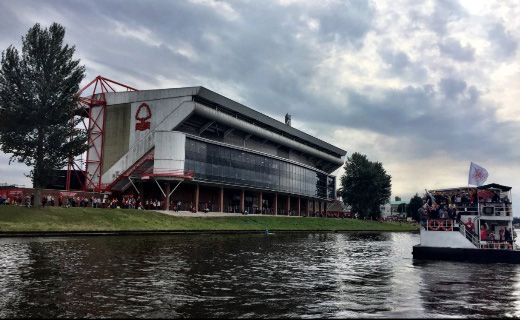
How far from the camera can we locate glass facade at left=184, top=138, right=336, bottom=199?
245 feet

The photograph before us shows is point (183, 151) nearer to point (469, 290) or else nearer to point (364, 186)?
point (469, 290)

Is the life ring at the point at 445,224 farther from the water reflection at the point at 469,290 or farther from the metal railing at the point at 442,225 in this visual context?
the water reflection at the point at 469,290

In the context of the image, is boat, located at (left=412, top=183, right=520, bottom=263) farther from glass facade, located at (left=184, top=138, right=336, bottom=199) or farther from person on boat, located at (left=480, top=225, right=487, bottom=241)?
glass facade, located at (left=184, top=138, right=336, bottom=199)

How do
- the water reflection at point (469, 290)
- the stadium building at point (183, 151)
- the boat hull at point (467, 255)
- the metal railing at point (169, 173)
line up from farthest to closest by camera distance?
the stadium building at point (183, 151)
the metal railing at point (169, 173)
the boat hull at point (467, 255)
the water reflection at point (469, 290)

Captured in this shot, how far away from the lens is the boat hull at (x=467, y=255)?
97.9 ft

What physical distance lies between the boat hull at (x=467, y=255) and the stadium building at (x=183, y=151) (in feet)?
147

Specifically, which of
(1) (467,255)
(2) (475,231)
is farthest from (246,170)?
(1) (467,255)

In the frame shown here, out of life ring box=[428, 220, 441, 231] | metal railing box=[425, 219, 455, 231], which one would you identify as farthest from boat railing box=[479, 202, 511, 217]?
life ring box=[428, 220, 441, 231]

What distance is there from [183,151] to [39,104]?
25142 millimetres

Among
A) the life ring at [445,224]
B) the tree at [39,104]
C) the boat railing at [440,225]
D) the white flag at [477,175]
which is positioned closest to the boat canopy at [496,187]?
the white flag at [477,175]

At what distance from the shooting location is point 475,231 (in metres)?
→ 32.9

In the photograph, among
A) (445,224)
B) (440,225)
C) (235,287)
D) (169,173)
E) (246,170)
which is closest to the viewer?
(235,287)

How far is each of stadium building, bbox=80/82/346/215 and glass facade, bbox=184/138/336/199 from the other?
0.60 ft

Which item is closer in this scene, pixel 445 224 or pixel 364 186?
pixel 445 224
